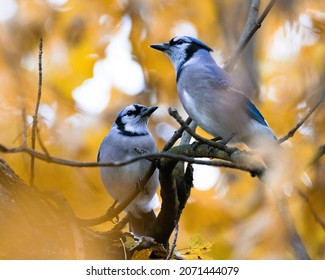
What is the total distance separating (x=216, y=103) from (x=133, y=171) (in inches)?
22.7

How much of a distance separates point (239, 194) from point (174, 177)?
130 centimetres

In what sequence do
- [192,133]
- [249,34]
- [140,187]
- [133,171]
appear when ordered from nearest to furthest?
1. [192,133]
2. [249,34]
3. [140,187]
4. [133,171]

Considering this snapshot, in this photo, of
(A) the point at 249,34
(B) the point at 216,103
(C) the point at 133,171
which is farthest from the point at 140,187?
(A) the point at 249,34

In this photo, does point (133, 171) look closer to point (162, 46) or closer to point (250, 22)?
point (162, 46)

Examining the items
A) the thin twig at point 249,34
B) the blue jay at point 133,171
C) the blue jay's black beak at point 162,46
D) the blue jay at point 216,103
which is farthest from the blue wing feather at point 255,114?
the blue jay's black beak at point 162,46

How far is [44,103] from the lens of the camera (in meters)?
3.58

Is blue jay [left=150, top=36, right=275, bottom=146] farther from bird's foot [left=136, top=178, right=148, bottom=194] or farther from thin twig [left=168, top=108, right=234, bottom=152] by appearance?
thin twig [left=168, top=108, right=234, bottom=152]

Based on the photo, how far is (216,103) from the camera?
9.29 feet

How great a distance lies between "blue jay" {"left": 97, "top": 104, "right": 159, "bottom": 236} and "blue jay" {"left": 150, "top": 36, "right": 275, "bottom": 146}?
303mm

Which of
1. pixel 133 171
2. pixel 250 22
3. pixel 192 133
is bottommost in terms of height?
pixel 192 133

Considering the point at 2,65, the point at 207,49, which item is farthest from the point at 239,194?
the point at 2,65

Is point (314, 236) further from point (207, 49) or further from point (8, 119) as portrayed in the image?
point (8, 119)

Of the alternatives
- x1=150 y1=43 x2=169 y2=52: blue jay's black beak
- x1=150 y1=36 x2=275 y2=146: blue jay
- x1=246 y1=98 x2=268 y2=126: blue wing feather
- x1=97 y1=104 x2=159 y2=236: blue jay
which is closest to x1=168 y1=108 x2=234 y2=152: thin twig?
x1=150 y1=36 x2=275 y2=146: blue jay

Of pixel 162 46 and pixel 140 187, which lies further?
pixel 162 46
